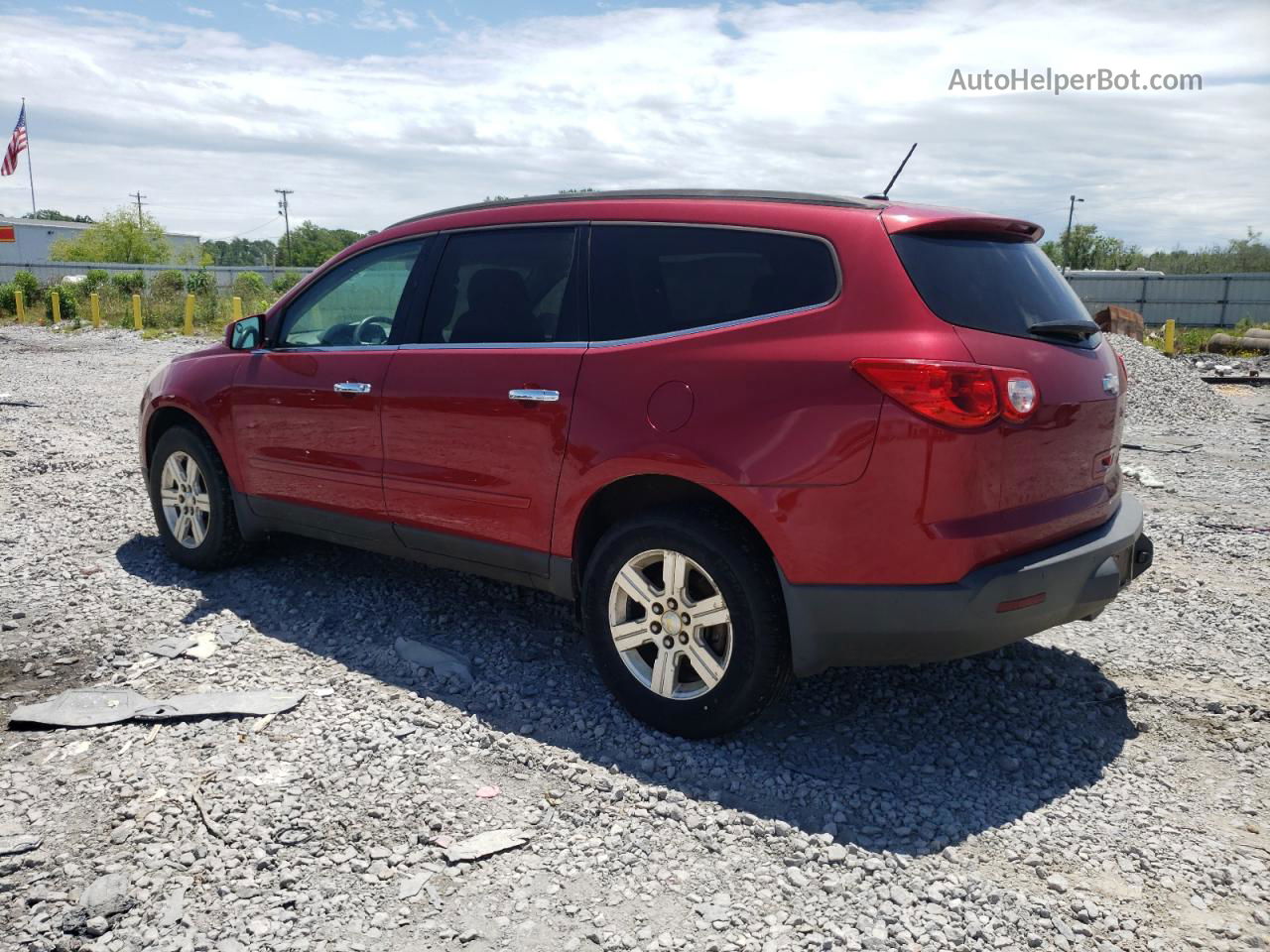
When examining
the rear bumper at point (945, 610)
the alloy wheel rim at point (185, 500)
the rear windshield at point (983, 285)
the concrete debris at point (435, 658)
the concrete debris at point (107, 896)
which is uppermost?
the rear windshield at point (983, 285)

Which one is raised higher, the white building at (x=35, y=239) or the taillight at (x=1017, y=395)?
the white building at (x=35, y=239)

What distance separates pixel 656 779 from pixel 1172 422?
10997mm

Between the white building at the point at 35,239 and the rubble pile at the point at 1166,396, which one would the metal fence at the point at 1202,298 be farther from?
the white building at the point at 35,239

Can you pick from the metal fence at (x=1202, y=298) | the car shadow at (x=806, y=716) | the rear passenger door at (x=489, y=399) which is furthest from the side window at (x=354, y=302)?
the metal fence at (x=1202, y=298)

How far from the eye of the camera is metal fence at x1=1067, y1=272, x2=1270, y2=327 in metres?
35.9

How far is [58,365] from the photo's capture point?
19.5 meters

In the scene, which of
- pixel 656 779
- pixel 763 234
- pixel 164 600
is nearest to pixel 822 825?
pixel 656 779

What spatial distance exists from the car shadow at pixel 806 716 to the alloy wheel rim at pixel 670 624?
237 mm

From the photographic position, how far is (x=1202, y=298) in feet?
119

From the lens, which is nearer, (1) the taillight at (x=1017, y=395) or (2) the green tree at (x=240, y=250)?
(1) the taillight at (x=1017, y=395)

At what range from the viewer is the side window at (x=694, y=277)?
3484 mm

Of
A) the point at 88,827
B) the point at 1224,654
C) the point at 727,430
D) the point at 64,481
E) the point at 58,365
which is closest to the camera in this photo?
the point at 88,827

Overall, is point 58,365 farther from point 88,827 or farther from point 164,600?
point 88,827

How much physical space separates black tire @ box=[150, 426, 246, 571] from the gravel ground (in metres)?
0.25
